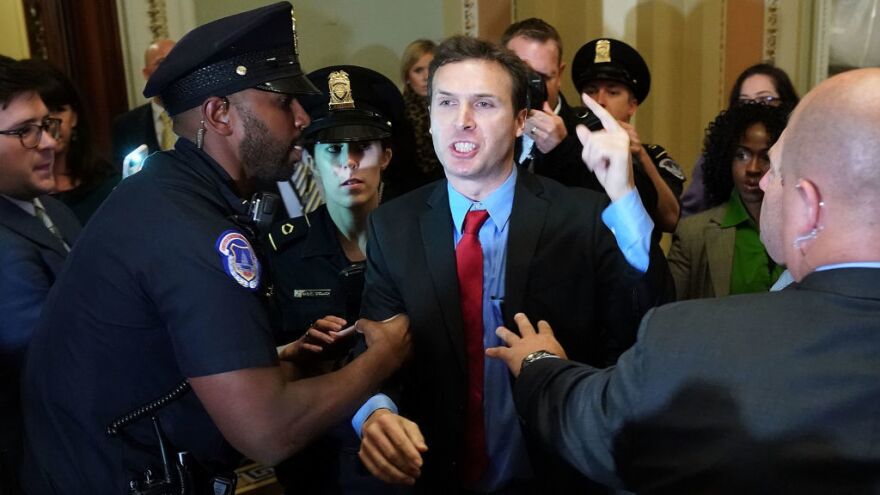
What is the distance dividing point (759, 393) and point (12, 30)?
338 cm

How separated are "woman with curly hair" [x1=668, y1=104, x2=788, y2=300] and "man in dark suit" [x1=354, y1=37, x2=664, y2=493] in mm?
912

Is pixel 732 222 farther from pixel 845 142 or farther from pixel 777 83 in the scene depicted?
pixel 845 142

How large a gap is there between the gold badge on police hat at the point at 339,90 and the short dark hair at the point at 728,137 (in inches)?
51.5

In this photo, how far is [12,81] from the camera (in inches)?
73.7

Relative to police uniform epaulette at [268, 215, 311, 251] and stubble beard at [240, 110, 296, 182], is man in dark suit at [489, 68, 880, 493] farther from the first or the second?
police uniform epaulette at [268, 215, 311, 251]

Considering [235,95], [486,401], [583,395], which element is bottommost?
[486,401]

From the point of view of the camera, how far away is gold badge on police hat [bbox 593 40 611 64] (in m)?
2.86

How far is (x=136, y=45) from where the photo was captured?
3484 mm

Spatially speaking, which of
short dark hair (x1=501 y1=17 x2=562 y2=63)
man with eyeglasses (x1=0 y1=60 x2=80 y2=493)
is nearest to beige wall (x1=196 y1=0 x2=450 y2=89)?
short dark hair (x1=501 y1=17 x2=562 y2=63)

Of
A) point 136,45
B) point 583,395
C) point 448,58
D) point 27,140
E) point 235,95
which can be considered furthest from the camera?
point 136,45

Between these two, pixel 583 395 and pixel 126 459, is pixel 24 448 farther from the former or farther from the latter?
pixel 583 395

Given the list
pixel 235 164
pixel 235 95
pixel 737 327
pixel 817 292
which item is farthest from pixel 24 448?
pixel 817 292

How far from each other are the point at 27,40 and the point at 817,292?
3.39 meters

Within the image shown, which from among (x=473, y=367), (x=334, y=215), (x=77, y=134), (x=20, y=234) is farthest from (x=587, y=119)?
(x=77, y=134)
